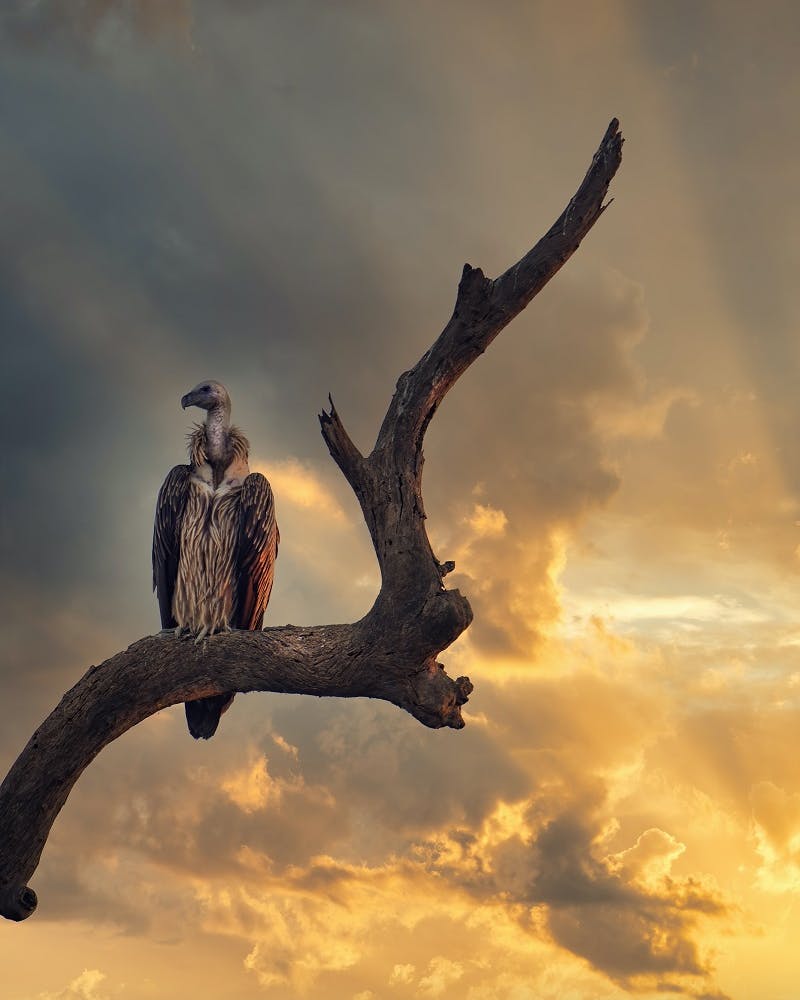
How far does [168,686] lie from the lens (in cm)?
865

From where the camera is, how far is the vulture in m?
9.81

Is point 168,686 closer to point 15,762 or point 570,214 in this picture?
point 15,762

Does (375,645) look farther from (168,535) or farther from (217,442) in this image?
(217,442)

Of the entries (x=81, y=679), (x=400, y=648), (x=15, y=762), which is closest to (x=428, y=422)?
(x=400, y=648)

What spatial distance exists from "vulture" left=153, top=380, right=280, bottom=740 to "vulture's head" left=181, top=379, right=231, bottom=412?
561 millimetres

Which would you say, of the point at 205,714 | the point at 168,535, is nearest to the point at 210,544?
the point at 168,535

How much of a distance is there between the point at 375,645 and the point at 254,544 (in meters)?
2.59

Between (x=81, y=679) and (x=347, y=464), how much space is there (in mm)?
3201

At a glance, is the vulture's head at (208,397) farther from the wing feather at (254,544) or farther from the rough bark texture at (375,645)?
the rough bark texture at (375,645)

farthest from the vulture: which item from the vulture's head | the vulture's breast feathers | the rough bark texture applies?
the rough bark texture

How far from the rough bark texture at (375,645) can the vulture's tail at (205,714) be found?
115cm

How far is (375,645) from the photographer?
306 inches

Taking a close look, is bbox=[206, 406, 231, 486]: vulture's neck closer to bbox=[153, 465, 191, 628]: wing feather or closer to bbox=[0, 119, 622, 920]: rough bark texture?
bbox=[153, 465, 191, 628]: wing feather

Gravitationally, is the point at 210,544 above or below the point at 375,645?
above
